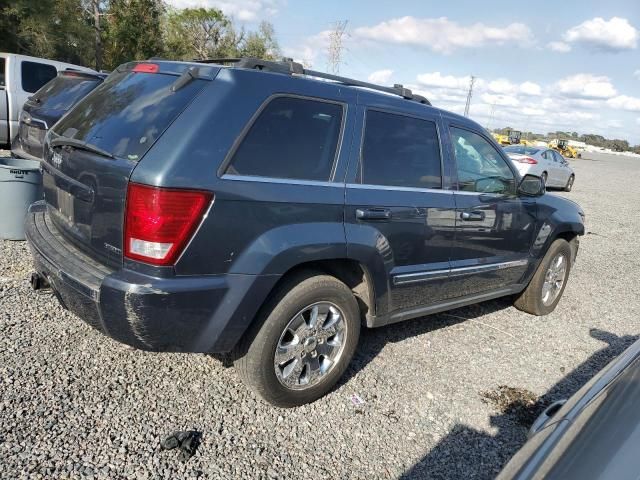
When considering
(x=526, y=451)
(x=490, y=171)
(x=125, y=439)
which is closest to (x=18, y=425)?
(x=125, y=439)

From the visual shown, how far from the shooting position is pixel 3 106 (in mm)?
9141

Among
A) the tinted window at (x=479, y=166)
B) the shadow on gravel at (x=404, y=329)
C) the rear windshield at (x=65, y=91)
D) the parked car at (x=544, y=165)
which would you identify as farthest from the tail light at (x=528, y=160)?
the rear windshield at (x=65, y=91)

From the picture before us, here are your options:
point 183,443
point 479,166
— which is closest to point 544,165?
point 479,166

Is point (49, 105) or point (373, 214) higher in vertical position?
point (49, 105)

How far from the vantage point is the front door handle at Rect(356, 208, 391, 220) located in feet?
10.1

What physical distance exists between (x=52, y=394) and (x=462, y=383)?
272cm

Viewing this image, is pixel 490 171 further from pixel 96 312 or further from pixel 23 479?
pixel 23 479

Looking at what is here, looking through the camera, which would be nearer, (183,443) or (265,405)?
(183,443)

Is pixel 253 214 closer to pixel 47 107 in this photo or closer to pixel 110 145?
pixel 110 145

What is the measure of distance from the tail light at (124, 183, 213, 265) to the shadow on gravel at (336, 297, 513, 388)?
1.64 meters

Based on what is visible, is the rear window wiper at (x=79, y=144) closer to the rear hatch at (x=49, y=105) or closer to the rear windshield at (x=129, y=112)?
the rear windshield at (x=129, y=112)

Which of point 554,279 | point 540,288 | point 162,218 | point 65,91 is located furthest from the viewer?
point 65,91

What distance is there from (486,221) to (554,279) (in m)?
1.75

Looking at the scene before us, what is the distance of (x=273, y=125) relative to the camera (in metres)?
2.79
